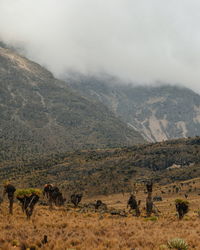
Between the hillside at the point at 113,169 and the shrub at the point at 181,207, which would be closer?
the shrub at the point at 181,207

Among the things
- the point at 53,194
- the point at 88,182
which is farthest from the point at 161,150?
the point at 53,194

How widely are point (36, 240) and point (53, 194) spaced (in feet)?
89.4

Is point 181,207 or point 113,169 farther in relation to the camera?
point 113,169

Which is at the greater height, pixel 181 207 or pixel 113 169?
pixel 113 169

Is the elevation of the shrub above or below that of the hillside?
below

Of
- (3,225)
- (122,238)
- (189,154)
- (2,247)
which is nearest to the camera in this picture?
(2,247)

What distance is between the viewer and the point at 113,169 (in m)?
146

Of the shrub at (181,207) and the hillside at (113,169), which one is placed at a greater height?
the hillside at (113,169)

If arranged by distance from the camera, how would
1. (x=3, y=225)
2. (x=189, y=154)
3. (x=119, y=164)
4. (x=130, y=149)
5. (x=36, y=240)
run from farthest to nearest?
(x=130, y=149), (x=189, y=154), (x=119, y=164), (x=3, y=225), (x=36, y=240)

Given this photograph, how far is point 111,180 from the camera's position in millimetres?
133750

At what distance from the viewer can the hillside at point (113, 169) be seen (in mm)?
130375

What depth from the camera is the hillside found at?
5133 inches

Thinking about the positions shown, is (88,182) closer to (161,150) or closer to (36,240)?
(161,150)

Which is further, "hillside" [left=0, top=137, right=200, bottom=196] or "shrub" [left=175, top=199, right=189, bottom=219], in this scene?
"hillside" [left=0, top=137, right=200, bottom=196]
